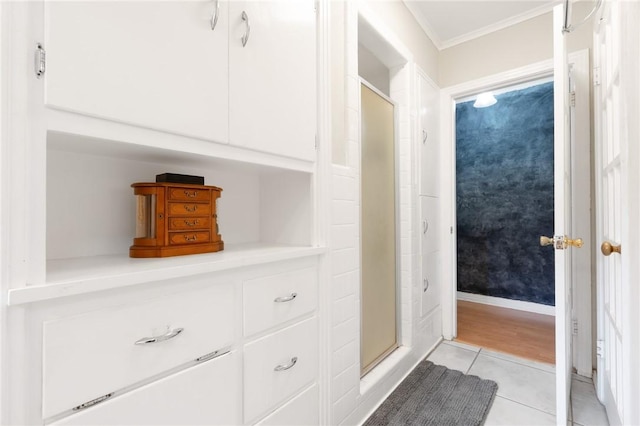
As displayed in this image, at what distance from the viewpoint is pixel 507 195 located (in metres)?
3.63

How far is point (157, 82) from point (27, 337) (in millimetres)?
634

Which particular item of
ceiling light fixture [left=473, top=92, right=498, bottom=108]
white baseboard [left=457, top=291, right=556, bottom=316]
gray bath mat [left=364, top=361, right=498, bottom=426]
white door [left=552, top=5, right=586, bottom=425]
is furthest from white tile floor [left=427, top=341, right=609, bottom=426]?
ceiling light fixture [left=473, top=92, right=498, bottom=108]

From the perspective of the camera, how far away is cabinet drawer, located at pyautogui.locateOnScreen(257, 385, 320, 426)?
3.58 feet

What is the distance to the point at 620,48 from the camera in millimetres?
1110

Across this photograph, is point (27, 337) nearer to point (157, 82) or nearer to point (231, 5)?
point (157, 82)

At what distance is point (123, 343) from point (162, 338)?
0.28 ft

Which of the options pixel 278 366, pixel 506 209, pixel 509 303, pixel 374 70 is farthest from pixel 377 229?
pixel 509 303

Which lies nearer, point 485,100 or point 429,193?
point 429,193

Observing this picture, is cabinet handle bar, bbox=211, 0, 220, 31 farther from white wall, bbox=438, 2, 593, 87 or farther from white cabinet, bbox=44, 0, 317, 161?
white wall, bbox=438, 2, 593, 87

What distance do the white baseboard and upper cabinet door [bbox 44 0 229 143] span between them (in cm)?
397

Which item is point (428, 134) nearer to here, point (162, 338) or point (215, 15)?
point (215, 15)

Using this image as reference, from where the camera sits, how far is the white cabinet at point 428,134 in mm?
2350

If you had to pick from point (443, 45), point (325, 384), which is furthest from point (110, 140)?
point (443, 45)

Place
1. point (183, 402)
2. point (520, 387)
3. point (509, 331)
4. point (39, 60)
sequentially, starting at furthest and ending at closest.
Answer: point (509, 331), point (520, 387), point (183, 402), point (39, 60)
